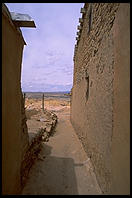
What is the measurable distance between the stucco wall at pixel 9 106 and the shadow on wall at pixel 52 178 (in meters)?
0.56

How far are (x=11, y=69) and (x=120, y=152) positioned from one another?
2.37m

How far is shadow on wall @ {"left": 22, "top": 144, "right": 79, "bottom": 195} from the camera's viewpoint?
384 centimetres

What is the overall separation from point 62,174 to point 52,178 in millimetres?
352

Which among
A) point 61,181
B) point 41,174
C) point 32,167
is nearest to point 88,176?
point 61,181

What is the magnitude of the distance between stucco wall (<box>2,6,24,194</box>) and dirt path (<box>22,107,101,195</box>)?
69 cm

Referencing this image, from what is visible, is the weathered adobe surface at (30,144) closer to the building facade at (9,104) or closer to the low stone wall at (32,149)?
the low stone wall at (32,149)

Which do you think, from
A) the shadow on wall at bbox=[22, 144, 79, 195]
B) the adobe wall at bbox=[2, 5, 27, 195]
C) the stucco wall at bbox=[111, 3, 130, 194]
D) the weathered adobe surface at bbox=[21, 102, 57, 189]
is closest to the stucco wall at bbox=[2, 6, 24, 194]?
the adobe wall at bbox=[2, 5, 27, 195]

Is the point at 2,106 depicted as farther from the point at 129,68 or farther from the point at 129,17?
the point at 129,17

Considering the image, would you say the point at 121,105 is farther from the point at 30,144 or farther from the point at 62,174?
the point at 30,144

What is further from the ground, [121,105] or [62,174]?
[121,105]

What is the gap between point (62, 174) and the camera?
471cm

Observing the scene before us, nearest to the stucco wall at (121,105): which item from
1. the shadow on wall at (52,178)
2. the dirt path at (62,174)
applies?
the dirt path at (62,174)

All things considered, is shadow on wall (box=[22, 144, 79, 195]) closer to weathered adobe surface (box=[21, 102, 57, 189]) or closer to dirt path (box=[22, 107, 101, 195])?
dirt path (box=[22, 107, 101, 195])

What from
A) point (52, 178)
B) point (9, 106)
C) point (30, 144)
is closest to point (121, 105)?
point (9, 106)
